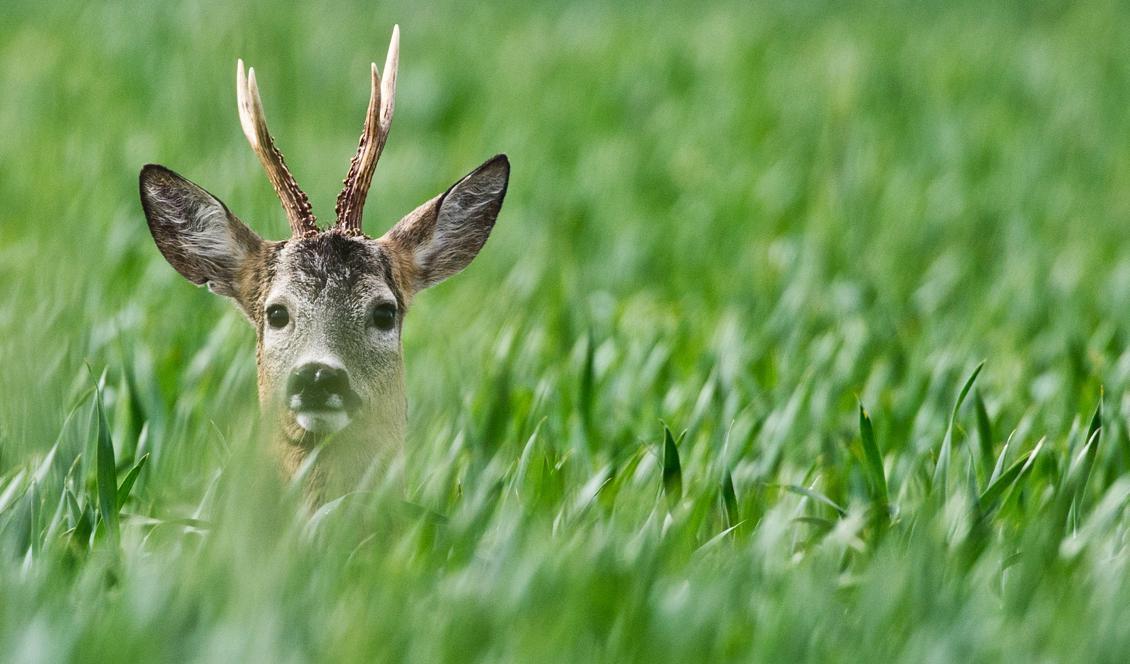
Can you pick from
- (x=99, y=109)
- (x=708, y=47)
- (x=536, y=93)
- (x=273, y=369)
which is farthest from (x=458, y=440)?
(x=708, y=47)

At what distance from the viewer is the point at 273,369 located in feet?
7.27

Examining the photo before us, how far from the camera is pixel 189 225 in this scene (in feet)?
7.32

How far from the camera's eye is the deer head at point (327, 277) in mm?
2176

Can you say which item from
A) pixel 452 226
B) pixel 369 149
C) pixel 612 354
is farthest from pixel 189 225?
pixel 612 354

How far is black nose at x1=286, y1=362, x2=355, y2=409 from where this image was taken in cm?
212

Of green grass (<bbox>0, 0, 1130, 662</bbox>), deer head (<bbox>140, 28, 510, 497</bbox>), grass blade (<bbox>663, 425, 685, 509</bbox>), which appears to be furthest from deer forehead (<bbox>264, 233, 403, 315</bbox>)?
grass blade (<bbox>663, 425, 685, 509</bbox>)

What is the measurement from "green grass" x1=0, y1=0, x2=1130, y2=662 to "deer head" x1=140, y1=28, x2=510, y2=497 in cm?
11

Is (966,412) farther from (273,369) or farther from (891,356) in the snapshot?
(273,369)

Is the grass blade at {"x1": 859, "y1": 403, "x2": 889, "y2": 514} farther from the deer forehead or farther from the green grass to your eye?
the deer forehead

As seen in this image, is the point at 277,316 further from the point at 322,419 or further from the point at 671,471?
the point at 671,471

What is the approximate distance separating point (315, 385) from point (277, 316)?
0.51 ft

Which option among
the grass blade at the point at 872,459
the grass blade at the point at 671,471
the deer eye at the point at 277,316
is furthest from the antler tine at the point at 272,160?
the grass blade at the point at 872,459

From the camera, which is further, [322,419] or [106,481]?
[106,481]

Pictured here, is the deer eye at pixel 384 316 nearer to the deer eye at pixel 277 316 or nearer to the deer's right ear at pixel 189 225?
the deer eye at pixel 277 316
